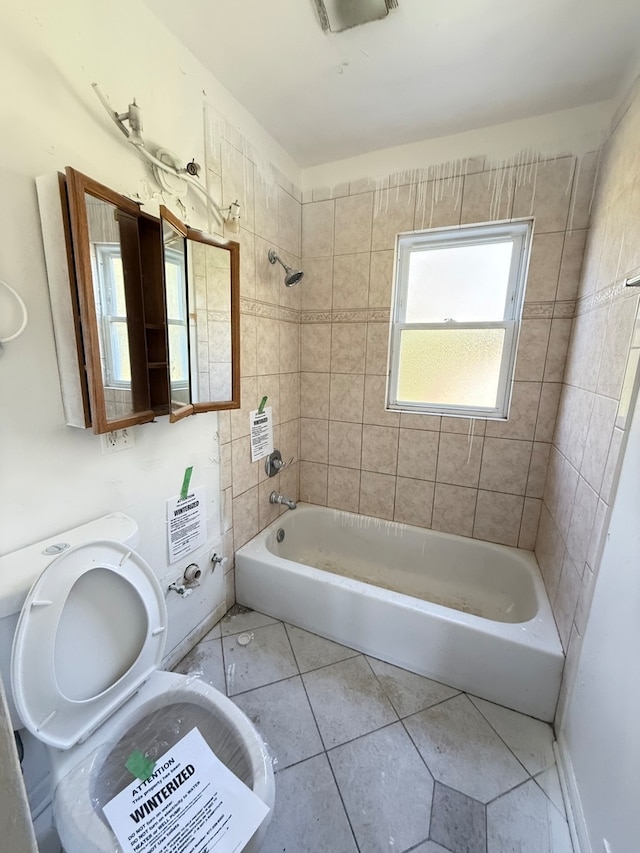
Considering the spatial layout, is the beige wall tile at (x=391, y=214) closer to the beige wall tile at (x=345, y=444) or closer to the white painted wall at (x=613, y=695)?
the beige wall tile at (x=345, y=444)

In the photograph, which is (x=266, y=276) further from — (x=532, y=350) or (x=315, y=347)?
(x=532, y=350)

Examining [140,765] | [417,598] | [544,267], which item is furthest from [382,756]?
[544,267]

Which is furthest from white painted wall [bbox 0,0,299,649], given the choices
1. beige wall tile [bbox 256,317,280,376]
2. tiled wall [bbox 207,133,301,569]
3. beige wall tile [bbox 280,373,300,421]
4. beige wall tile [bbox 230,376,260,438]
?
beige wall tile [bbox 280,373,300,421]

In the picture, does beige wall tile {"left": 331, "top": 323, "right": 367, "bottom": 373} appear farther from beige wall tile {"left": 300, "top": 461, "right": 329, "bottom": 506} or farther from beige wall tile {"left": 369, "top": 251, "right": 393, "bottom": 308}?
beige wall tile {"left": 300, "top": 461, "right": 329, "bottom": 506}

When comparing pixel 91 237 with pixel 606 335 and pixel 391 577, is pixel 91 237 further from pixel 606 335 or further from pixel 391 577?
pixel 391 577

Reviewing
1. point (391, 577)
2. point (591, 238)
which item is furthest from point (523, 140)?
point (391, 577)

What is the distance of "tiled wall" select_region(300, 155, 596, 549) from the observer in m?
1.61

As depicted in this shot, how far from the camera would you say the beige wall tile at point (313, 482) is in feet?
7.55

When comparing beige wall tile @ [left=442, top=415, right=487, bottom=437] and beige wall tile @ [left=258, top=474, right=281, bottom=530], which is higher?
beige wall tile @ [left=442, top=415, right=487, bottom=437]

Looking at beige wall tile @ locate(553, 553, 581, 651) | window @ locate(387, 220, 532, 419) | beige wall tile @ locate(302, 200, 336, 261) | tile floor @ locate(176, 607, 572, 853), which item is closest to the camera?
tile floor @ locate(176, 607, 572, 853)

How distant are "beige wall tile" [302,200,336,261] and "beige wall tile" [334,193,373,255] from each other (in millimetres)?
43

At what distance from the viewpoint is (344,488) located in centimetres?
225

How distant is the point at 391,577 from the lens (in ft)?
6.92

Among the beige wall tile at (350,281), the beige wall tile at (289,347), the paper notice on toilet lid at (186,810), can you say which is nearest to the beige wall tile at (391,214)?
the beige wall tile at (350,281)
